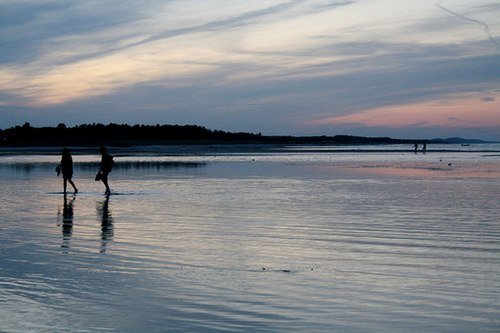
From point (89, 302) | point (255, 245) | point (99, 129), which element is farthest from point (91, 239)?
point (99, 129)

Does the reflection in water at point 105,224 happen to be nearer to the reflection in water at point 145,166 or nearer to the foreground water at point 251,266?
the foreground water at point 251,266

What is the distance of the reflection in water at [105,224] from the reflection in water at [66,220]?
0.66 meters

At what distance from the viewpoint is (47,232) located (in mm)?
15023

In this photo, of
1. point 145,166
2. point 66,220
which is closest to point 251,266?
point 66,220

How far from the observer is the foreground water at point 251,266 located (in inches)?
310

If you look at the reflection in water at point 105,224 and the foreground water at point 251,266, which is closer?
the foreground water at point 251,266

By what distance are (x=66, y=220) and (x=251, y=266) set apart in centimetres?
776

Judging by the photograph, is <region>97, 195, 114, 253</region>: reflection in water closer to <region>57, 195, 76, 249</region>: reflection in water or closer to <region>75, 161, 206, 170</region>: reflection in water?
<region>57, 195, 76, 249</region>: reflection in water

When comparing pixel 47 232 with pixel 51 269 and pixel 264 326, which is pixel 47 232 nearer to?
pixel 51 269

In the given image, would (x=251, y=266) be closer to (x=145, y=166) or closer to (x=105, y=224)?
(x=105, y=224)

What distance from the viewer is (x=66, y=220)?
17.3 meters

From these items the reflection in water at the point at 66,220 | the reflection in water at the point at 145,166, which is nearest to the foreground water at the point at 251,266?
the reflection in water at the point at 66,220

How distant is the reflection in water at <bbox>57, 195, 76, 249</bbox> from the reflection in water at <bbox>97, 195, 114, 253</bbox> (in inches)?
25.9

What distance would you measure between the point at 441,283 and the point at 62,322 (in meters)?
4.93
